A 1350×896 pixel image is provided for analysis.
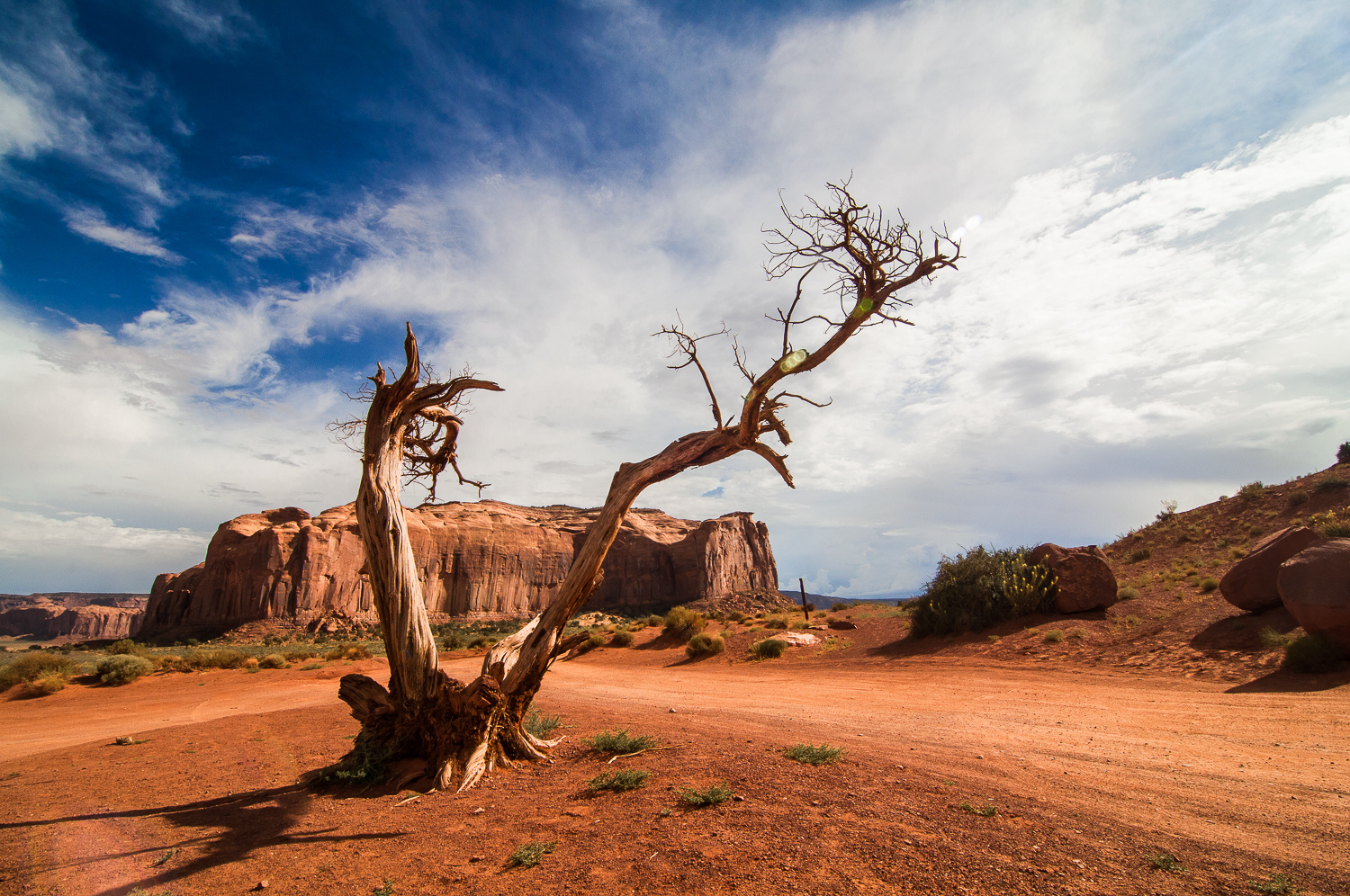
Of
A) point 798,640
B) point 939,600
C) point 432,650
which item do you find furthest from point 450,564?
point 432,650

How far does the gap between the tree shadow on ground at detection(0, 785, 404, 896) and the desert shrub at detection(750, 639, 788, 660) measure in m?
16.1

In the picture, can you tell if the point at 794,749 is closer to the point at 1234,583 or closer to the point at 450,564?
the point at 1234,583

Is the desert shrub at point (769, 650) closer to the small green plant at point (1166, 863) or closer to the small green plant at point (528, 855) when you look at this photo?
the small green plant at point (528, 855)

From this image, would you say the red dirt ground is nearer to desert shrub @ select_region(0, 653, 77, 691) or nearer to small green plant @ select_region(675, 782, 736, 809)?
small green plant @ select_region(675, 782, 736, 809)

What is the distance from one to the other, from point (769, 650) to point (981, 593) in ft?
23.6

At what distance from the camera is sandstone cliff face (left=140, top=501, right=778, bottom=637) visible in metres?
55.1

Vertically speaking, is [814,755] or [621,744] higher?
[814,755]

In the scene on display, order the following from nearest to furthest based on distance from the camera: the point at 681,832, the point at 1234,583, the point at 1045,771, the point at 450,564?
the point at 681,832
the point at 1045,771
the point at 1234,583
the point at 450,564

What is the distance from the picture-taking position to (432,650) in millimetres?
6875

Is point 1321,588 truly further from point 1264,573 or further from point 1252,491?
point 1252,491

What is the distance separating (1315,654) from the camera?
377 inches

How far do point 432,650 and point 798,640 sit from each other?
1728cm

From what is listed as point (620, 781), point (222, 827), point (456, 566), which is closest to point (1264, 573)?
point (620, 781)

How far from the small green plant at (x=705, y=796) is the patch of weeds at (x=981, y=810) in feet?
5.90
